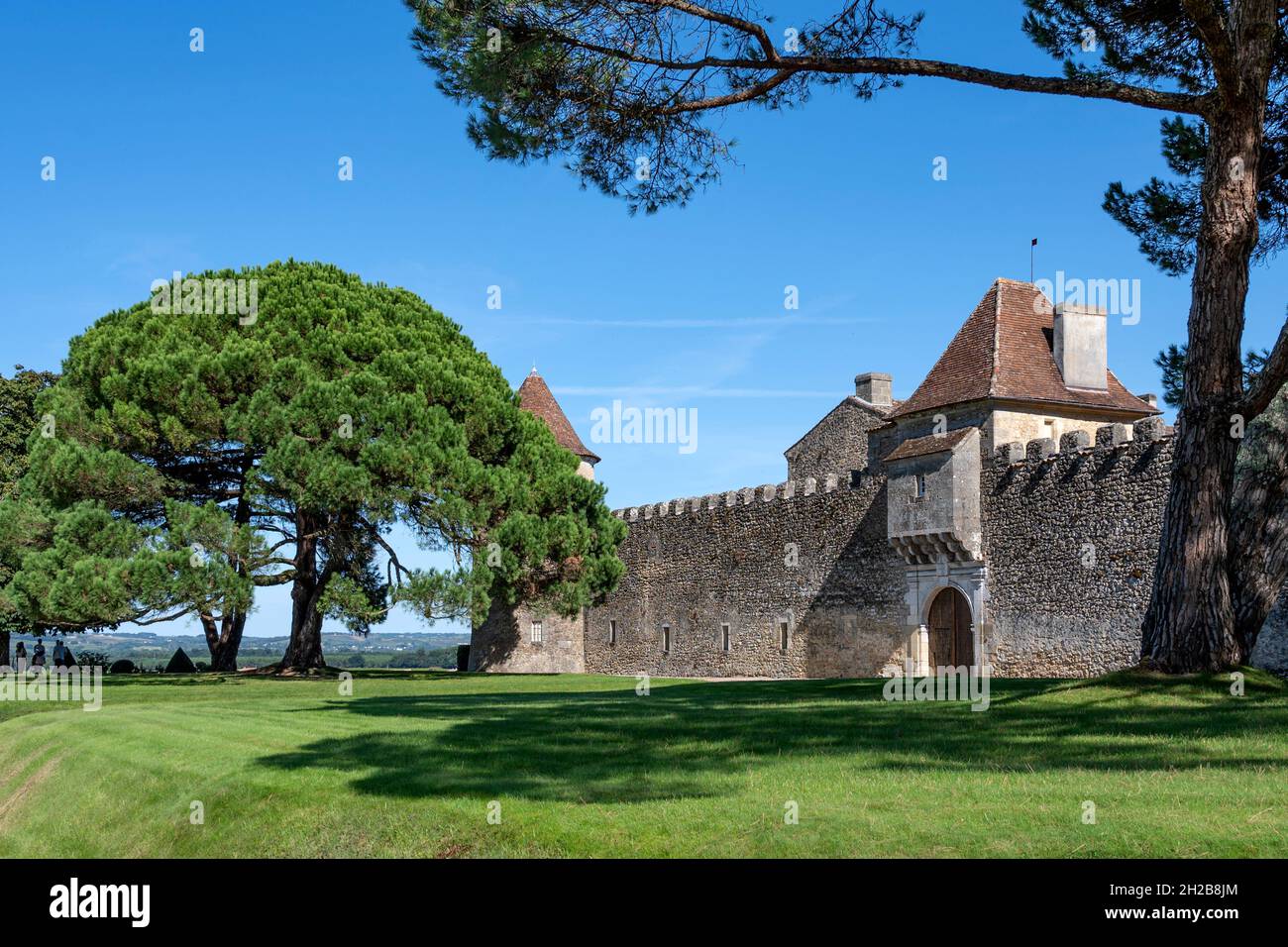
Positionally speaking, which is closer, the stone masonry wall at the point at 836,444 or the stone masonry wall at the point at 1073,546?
the stone masonry wall at the point at 1073,546

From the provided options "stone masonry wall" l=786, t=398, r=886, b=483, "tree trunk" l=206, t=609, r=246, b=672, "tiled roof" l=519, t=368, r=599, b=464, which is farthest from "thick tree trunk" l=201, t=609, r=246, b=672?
"stone masonry wall" l=786, t=398, r=886, b=483

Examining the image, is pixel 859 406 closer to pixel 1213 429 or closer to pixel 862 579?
pixel 862 579

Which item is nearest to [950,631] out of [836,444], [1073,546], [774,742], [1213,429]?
[1073,546]

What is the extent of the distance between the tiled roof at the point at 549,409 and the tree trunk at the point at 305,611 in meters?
11.6

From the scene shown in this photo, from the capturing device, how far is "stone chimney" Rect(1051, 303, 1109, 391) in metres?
29.0

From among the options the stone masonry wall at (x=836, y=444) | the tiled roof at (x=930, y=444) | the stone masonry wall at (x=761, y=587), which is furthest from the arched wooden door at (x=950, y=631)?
the stone masonry wall at (x=836, y=444)

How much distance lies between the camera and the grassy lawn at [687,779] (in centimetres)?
754

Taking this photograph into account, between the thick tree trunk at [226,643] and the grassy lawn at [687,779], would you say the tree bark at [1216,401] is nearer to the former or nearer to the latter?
the grassy lawn at [687,779]

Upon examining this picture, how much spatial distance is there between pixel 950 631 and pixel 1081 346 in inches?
294

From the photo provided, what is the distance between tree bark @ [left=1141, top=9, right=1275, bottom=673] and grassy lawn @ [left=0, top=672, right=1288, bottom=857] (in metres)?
0.64

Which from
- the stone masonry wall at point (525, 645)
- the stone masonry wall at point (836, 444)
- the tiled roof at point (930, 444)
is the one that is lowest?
the stone masonry wall at point (525, 645)
